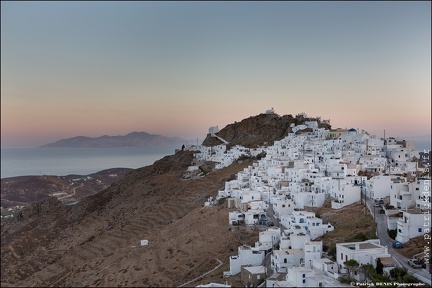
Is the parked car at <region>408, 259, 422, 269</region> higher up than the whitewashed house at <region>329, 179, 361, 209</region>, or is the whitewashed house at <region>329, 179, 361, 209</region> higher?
the whitewashed house at <region>329, 179, 361, 209</region>

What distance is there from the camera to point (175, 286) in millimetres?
23156

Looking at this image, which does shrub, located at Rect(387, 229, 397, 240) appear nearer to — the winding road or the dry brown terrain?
the winding road

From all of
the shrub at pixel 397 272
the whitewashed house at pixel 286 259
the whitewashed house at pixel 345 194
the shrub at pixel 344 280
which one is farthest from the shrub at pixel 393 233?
the whitewashed house at pixel 345 194

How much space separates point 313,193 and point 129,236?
16.8 meters

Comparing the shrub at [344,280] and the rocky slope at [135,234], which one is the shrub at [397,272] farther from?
the rocky slope at [135,234]

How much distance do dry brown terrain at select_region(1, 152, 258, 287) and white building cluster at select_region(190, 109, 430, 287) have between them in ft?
8.57

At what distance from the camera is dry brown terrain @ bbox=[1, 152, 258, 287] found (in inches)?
1060

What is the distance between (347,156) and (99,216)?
26692mm

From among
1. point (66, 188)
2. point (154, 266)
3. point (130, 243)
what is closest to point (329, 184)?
point (154, 266)

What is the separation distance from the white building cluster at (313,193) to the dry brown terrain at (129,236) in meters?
A: 2.61

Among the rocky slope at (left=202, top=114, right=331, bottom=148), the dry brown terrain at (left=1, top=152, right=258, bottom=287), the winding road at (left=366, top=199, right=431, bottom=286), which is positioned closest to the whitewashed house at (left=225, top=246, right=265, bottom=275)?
the dry brown terrain at (left=1, top=152, right=258, bottom=287)

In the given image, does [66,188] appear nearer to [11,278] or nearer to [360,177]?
[11,278]

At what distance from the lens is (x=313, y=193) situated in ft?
99.5

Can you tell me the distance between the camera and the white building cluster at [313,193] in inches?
754
